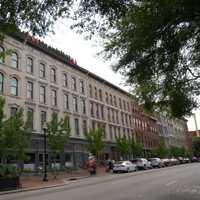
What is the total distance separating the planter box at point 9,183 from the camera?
1995cm

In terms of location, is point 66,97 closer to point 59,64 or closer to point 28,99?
point 59,64

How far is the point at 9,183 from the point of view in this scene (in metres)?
20.4

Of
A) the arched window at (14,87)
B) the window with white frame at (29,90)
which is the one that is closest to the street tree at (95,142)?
the window with white frame at (29,90)

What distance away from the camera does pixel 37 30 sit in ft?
21.5

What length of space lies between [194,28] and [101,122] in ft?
141

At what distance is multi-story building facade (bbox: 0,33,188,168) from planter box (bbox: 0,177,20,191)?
36.0 ft

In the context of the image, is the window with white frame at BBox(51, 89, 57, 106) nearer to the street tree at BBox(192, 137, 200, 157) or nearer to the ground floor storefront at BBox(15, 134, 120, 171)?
the ground floor storefront at BBox(15, 134, 120, 171)

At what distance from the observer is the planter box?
19945mm

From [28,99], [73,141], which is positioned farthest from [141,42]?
[73,141]

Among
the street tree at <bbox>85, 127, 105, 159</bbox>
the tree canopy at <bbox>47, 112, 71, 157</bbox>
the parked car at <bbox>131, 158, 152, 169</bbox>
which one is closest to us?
the tree canopy at <bbox>47, 112, 71, 157</bbox>

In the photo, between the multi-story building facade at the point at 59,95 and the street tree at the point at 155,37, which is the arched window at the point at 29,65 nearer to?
the multi-story building facade at the point at 59,95

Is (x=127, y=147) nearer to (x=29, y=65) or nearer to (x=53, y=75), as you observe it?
(x=53, y=75)

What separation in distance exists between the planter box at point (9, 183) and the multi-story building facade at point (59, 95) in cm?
1096

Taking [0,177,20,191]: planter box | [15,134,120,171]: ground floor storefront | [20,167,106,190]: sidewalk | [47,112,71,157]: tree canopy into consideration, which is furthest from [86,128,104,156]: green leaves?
[0,177,20,191]: planter box
